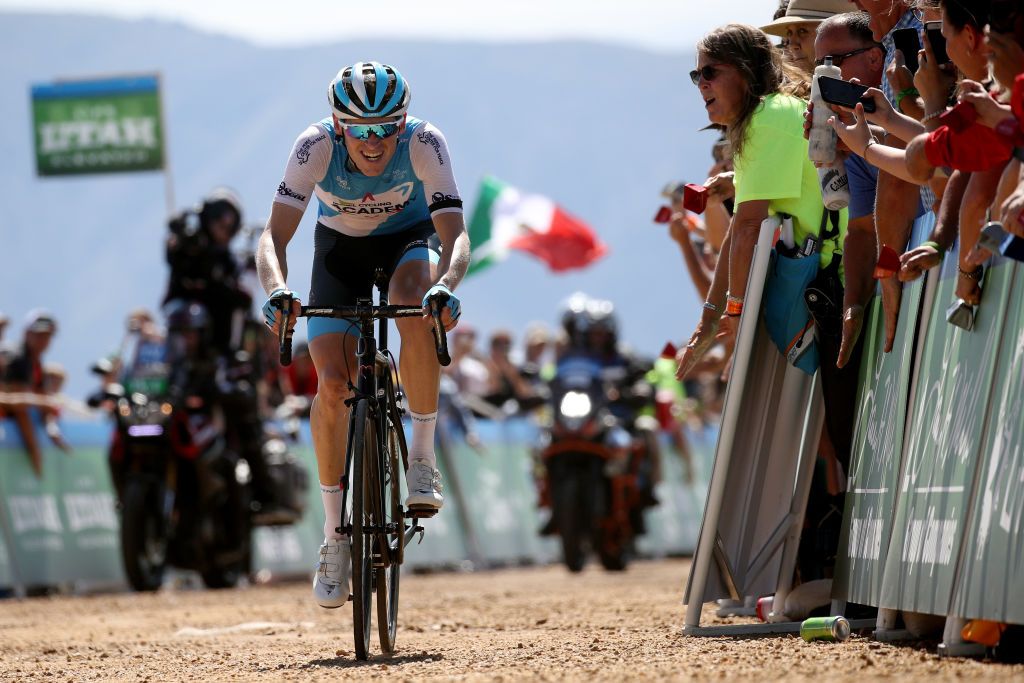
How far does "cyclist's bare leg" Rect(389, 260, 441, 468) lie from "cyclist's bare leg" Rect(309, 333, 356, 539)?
10.1 inches

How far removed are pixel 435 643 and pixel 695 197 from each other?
246cm

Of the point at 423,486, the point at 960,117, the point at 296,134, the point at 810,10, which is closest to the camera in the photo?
the point at 960,117

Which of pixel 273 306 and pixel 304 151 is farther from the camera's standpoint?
pixel 304 151

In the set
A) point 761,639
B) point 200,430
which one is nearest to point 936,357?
point 761,639

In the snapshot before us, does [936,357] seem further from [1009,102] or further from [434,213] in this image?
[434,213]

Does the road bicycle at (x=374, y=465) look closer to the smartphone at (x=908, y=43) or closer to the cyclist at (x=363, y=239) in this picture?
the cyclist at (x=363, y=239)

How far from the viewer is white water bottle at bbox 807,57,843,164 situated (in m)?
7.09

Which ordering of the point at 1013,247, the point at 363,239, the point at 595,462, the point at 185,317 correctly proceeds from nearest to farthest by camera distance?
the point at 1013,247
the point at 363,239
the point at 185,317
the point at 595,462

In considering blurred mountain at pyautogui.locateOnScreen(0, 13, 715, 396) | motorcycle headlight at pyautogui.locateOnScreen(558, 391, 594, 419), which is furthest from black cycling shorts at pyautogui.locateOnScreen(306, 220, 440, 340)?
blurred mountain at pyautogui.locateOnScreen(0, 13, 715, 396)

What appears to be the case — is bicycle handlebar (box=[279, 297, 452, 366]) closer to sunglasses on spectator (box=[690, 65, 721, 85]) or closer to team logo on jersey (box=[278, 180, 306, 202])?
team logo on jersey (box=[278, 180, 306, 202])

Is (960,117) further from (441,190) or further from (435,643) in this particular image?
(435,643)

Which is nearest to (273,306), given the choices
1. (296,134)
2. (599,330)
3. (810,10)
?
(810,10)

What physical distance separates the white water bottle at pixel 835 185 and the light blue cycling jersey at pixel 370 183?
157 centimetres

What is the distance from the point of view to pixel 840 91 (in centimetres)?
698
